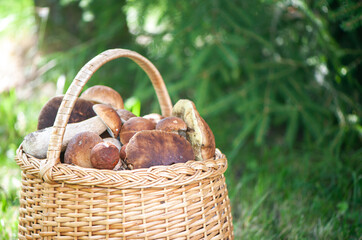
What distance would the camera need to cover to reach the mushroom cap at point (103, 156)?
0.95m

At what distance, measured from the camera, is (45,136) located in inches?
42.8

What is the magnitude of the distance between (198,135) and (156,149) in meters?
0.18

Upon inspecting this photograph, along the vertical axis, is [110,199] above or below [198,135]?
below

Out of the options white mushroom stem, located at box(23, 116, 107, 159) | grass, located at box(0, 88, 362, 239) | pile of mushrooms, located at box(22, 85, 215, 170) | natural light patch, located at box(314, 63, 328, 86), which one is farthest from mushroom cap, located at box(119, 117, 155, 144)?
natural light patch, located at box(314, 63, 328, 86)

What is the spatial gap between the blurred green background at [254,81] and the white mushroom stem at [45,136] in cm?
59

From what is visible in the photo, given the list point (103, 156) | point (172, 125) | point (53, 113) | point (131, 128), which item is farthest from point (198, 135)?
point (53, 113)

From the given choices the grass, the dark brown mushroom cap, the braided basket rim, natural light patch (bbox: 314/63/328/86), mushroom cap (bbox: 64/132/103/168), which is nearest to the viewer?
the braided basket rim

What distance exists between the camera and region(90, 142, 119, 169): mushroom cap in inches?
37.5

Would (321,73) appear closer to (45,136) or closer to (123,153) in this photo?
(123,153)

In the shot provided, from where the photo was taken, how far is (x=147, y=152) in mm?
1010

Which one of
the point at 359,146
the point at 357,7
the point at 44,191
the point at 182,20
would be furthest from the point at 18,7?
the point at 359,146

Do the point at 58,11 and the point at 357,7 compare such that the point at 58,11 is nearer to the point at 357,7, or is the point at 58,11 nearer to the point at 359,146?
the point at 357,7

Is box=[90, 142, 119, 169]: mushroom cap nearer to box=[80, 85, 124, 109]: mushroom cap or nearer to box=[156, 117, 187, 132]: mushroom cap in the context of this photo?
box=[156, 117, 187, 132]: mushroom cap

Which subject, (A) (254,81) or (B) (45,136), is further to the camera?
(A) (254,81)
